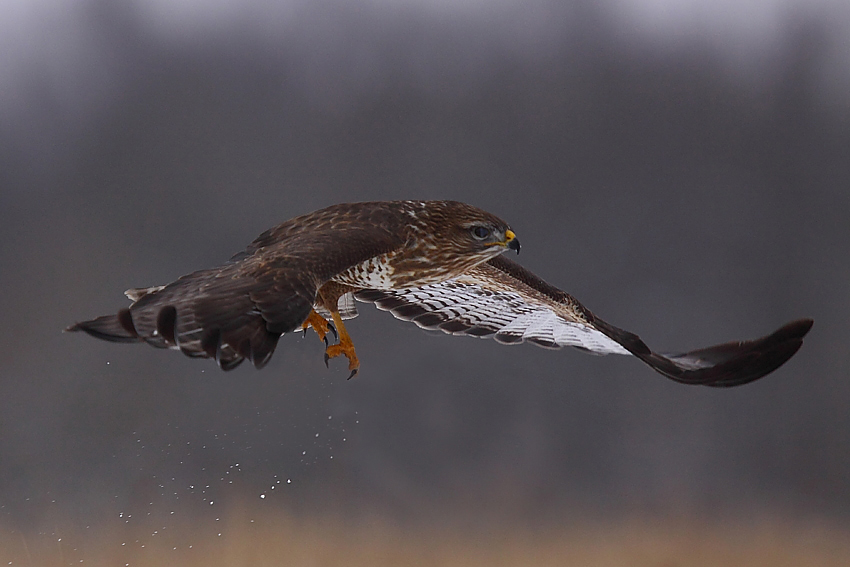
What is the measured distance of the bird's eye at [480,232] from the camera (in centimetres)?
270

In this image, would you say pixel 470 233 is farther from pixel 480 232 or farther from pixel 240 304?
pixel 240 304

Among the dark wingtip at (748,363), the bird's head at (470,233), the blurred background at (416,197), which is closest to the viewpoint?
the dark wingtip at (748,363)

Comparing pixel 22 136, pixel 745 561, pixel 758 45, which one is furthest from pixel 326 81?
pixel 745 561

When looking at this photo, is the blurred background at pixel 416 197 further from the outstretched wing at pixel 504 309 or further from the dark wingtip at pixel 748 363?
the dark wingtip at pixel 748 363

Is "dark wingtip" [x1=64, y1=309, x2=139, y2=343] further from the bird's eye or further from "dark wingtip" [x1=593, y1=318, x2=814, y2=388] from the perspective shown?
"dark wingtip" [x1=593, y1=318, x2=814, y2=388]

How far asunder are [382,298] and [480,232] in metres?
0.82

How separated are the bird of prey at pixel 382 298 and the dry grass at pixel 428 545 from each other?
306 cm

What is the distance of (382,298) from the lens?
3.37m

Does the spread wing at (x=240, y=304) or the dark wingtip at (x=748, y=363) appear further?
the dark wingtip at (x=748, y=363)

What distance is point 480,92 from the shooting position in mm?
5367

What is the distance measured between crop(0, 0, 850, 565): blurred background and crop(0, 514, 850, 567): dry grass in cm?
2

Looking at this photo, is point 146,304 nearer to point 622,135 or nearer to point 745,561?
point 622,135

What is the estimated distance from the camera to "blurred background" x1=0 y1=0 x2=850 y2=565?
5.11 metres

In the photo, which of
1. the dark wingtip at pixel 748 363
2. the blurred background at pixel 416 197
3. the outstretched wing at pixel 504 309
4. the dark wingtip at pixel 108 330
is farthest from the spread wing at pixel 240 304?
the blurred background at pixel 416 197
